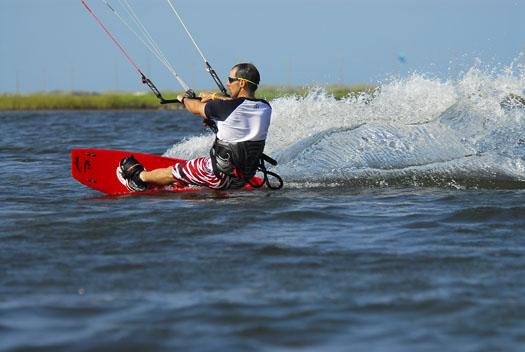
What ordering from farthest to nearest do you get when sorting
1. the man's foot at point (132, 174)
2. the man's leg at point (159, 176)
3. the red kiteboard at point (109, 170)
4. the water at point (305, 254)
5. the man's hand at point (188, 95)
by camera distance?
the red kiteboard at point (109, 170) < the man's foot at point (132, 174) < the man's leg at point (159, 176) < the man's hand at point (188, 95) < the water at point (305, 254)

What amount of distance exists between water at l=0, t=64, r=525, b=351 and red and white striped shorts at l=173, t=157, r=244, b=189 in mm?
159

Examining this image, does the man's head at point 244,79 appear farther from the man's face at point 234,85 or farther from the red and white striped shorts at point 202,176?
the red and white striped shorts at point 202,176

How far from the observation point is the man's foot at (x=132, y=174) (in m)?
9.95

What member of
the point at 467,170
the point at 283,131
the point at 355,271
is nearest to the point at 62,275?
the point at 355,271

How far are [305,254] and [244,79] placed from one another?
3021 millimetres

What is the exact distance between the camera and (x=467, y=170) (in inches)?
411

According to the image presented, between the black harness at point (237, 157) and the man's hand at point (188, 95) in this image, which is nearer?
the black harness at point (237, 157)

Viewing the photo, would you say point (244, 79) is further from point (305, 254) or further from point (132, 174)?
point (305, 254)

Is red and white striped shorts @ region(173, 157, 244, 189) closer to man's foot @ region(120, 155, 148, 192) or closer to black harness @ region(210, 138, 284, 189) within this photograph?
black harness @ region(210, 138, 284, 189)

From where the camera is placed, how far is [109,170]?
10.3m

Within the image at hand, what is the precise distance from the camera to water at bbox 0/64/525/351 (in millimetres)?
4594

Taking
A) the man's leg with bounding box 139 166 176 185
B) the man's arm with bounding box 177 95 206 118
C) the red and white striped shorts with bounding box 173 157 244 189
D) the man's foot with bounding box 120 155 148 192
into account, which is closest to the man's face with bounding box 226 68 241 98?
the man's arm with bounding box 177 95 206 118

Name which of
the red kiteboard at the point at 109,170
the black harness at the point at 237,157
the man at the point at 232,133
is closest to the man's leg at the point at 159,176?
the man at the point at 232,133

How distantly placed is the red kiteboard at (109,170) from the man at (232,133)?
0.44 m
